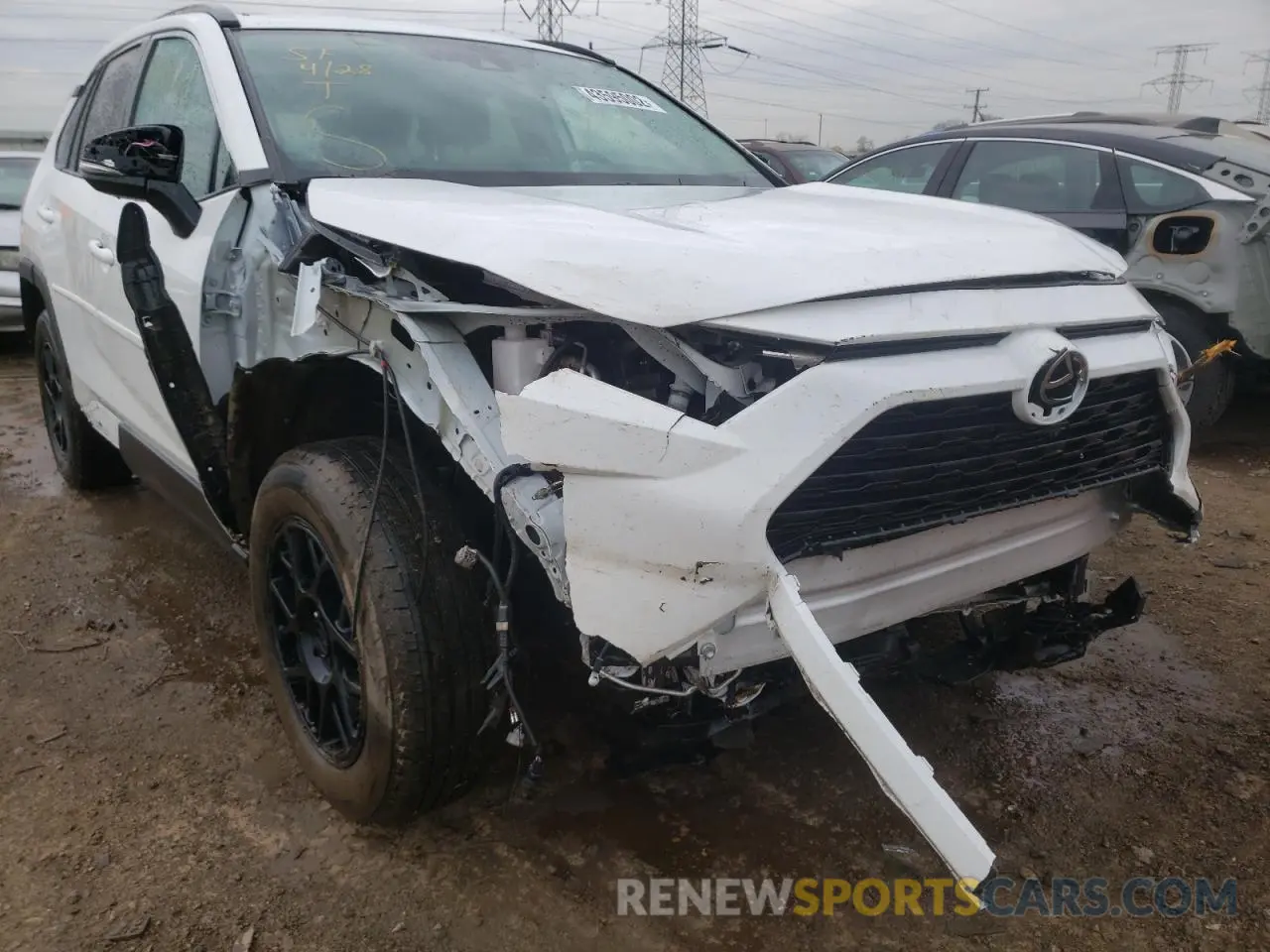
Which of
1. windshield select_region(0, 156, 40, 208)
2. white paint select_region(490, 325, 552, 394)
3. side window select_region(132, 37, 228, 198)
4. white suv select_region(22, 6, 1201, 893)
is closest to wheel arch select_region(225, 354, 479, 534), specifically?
white suv select_region(22, 6, 1201, 893)

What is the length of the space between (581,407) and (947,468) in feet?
2.36

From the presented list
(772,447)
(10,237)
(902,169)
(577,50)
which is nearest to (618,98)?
(577,50)

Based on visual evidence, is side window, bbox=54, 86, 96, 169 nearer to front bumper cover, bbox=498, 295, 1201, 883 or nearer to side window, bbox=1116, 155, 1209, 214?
front bumper cover, bbox=498, 295, 1201, 883

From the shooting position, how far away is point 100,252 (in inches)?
127

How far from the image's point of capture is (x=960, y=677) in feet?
7.88

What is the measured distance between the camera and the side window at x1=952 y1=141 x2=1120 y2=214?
5.34m

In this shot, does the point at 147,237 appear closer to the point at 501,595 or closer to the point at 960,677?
the point at 501,595

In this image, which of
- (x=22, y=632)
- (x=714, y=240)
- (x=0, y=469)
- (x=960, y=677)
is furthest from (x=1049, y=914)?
(x=0, y=469)

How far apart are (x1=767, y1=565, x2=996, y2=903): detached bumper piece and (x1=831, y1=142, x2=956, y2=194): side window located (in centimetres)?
480

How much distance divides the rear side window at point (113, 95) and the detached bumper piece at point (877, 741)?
2980 millimetres

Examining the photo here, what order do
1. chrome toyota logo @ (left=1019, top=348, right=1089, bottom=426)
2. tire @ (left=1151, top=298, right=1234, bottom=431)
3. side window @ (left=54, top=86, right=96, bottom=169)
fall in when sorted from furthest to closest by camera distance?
tire @ (left=1151, top=298, right=1234, bottom=431), side window @ (left=54, top=86, right=96, bottom=169), chrome toyota logo @ (left=1019, top=348, right=1089, bottom=426)

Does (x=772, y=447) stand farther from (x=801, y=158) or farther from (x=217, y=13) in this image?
(x=801, y=158)

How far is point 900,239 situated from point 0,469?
501 cm

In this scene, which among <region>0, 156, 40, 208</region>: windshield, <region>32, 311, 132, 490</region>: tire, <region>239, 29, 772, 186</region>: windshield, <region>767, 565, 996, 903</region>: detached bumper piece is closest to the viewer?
<region>767, 565, 996, 903</region>: detached bumper piece
